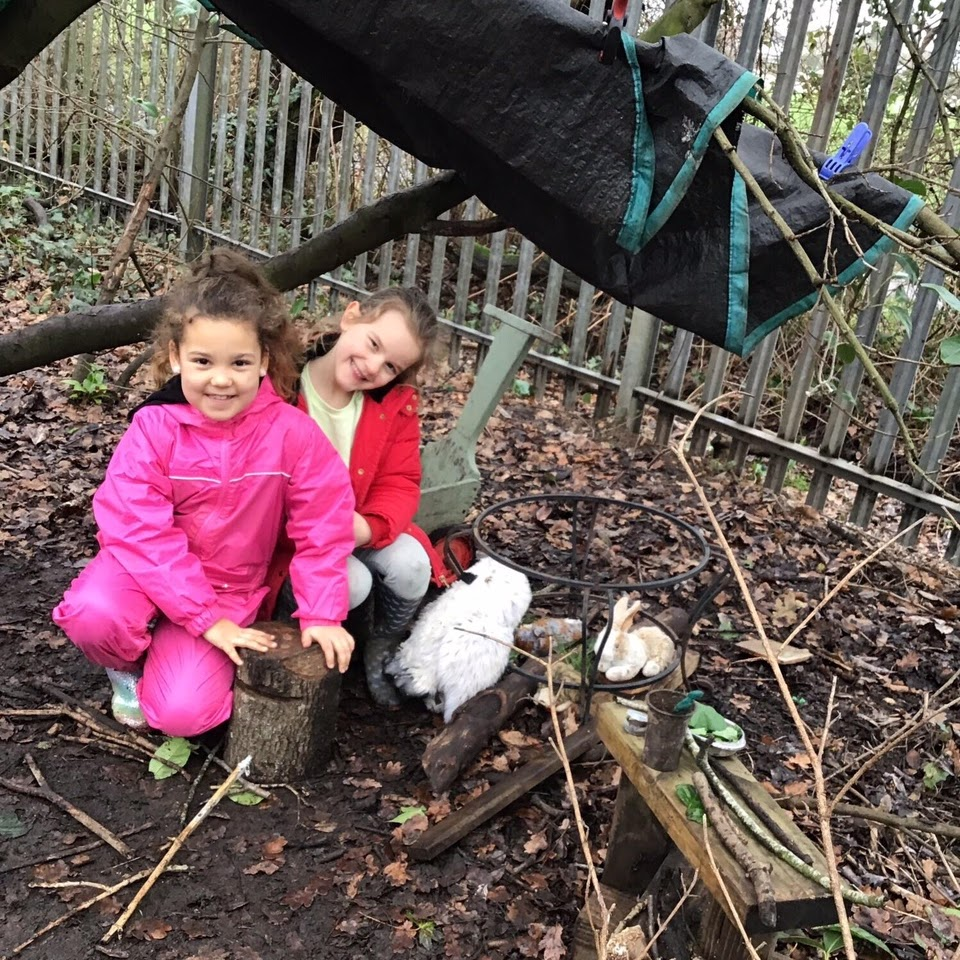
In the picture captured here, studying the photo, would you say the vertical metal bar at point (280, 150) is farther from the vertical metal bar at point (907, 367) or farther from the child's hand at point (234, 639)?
the child's hand at point (234, 639)

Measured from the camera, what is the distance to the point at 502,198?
2299mm

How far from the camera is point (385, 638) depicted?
2.77 m

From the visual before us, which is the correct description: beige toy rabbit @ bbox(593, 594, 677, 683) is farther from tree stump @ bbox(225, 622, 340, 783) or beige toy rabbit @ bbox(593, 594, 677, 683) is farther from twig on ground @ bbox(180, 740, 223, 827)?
twig on ground @ bbox(180, 740, 223, 827)

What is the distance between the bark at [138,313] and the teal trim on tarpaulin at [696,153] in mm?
1012

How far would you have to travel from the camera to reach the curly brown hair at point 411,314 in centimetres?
262

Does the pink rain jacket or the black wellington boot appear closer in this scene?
the pink rain jacket

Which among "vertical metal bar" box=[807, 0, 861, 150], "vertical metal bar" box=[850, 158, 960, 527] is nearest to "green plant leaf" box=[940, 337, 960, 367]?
"vertical metal bar" box=[850, 158, 960, 527]

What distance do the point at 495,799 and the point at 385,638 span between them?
67 centimetres

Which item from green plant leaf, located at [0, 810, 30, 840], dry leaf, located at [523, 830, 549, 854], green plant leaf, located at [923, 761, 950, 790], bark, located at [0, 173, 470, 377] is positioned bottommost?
green plant leaf, located at [0, 810, 30, 840]

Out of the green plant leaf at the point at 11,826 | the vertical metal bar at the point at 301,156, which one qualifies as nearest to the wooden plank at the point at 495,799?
the green plant leaf at the point at 11,826

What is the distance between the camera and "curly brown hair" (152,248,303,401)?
232 centimetres

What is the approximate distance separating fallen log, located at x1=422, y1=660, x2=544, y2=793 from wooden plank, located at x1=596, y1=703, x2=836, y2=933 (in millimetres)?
632

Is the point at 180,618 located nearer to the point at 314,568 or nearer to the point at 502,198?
the point at 314,568

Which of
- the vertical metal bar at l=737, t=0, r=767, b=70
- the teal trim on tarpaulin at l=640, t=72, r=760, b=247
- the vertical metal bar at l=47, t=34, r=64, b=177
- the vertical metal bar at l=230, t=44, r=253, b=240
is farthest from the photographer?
the vertical metal bar at l=47, t=34, r=64, b=177
